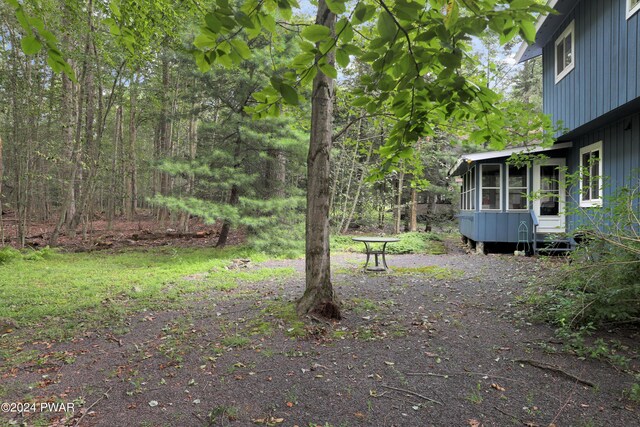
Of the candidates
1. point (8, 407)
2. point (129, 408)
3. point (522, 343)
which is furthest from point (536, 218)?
point (8, 407)

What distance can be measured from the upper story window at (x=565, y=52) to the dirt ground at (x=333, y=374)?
22.5 ft

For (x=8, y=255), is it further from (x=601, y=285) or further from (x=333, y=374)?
(x=601, y=285)

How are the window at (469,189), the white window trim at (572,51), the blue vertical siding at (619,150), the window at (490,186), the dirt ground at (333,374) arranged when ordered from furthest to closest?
the window at (469,189), the window at (490,186), the white window trim at (572,51), the blue vertical siding at (619,150), the dirt ground at (333,374)

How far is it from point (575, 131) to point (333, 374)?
347 inches

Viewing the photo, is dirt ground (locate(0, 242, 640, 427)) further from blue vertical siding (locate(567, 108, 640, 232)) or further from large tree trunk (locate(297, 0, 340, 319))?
blue vertical siding (locate(567, 108, 640, 232))

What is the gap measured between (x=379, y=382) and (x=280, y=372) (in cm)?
85

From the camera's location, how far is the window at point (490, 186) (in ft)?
37.7

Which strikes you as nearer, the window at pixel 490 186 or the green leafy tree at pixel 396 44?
the green leafy tree at pixel 396 44

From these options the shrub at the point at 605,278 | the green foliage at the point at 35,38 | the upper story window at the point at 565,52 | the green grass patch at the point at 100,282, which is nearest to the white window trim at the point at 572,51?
the upper story window at the point at 565,52

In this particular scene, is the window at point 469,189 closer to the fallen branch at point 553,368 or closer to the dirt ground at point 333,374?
the dirt ground at point 333,374

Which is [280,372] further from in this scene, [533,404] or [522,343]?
[522,343]

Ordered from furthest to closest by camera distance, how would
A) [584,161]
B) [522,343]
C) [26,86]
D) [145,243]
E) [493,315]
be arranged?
1. [145,243]
2. [26,86]
3. [584,161]
4. [493,315]
5. [522,343]

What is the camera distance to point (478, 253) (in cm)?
1154

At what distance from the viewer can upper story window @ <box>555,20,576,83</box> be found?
846cm
